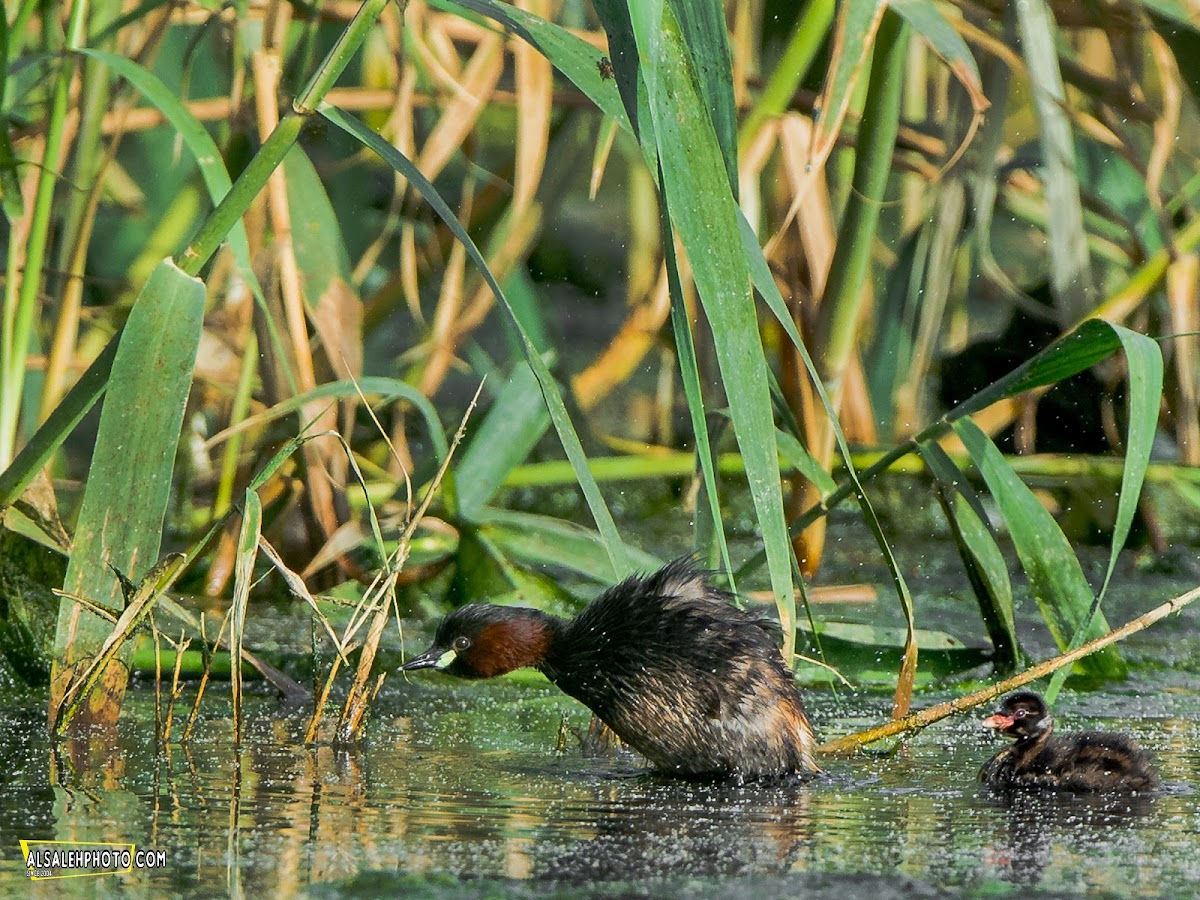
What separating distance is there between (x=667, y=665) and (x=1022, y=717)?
75 cm

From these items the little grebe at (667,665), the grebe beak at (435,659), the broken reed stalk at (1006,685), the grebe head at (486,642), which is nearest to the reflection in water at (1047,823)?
the broken reed stalk at (1006,685)

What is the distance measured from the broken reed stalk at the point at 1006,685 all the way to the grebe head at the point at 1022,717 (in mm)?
229

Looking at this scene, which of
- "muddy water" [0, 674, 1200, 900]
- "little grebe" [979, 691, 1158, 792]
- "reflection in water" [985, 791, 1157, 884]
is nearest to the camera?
"muddy water" [0, 674, 1200, 900]

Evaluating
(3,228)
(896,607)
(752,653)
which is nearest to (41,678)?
(752,653)

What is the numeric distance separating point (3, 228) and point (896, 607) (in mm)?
3888

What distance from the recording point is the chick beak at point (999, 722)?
368 centimetres

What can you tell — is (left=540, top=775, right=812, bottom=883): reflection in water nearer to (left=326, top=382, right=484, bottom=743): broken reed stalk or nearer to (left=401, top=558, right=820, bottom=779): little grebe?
(left=401, top=558, right=820, bottom=779): little grebe

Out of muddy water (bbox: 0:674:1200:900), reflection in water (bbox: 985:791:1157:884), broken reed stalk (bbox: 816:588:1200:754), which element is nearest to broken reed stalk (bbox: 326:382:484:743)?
muddy water (bbox: 0:674:1200:900)

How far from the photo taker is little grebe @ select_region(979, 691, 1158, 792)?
10.9 feet

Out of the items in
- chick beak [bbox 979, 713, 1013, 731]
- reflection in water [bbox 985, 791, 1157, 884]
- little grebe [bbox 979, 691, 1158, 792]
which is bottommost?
reflection in water [bbox 985, 791, 1157, 884]

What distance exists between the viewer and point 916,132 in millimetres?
5871

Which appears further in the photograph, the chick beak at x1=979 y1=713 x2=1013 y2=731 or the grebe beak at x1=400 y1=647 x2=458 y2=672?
the grebe beak at x1=400 y1=647 x2=458 y2=672

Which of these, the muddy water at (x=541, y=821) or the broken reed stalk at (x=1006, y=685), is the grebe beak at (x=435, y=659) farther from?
the broken reed stalk at (x=1006, y=685)

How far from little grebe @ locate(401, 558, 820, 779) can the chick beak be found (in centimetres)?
39
